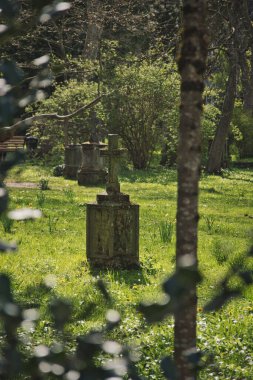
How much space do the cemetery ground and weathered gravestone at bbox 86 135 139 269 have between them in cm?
19

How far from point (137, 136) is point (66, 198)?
10048 millimetres

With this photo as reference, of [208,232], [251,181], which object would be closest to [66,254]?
[208,232]

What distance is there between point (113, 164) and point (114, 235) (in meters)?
0.86

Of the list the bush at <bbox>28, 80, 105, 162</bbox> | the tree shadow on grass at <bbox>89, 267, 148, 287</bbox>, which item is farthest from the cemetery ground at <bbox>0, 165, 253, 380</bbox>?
the bush at <bbox>28, 80, 105, 162</bbox>

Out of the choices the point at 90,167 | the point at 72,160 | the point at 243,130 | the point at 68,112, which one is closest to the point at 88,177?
the point at 90,167

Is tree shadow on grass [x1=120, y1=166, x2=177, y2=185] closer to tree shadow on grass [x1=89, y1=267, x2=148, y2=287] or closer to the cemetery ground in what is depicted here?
the cemetery ground

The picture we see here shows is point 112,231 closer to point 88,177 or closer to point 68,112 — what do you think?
point 88,177

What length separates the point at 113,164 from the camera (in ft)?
27.6

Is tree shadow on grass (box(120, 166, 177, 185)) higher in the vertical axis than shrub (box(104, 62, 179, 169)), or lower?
lower

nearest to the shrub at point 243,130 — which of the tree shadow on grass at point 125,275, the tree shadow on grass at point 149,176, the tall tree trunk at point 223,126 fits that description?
the tall tree trunk at point 223,126

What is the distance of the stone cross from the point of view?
8242 millimetres

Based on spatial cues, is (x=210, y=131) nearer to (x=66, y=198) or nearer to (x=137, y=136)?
(x=137, y=136)

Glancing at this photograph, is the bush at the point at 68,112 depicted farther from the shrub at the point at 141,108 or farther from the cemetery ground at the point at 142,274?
the cemetery ground at the point at 142,274

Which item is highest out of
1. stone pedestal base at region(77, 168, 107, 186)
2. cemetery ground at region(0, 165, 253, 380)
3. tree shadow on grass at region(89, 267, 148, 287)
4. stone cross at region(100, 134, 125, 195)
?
stone cross at region(100, 134, 125, 195)
